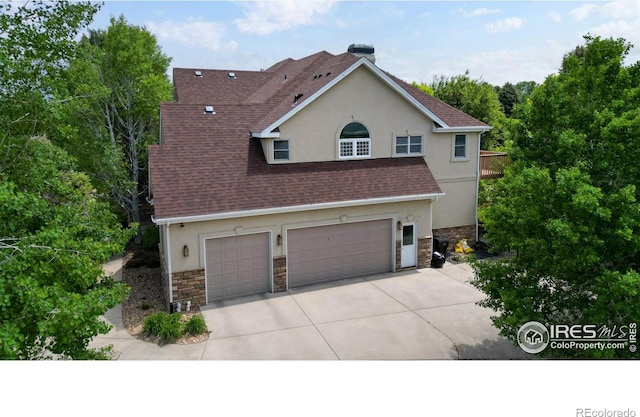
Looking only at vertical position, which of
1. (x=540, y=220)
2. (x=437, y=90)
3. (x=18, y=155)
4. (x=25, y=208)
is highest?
(x=437, y=90)

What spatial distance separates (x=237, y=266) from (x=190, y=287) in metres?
1.47

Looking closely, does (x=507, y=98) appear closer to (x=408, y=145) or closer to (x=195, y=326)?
(x=408, y=145)

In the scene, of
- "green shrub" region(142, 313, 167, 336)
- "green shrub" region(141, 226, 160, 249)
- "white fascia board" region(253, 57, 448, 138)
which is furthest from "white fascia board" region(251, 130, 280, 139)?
"green shrub" region(141, 226, 160, 249)

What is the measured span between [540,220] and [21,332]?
26.5 feet

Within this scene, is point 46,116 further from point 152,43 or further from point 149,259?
point 152,43

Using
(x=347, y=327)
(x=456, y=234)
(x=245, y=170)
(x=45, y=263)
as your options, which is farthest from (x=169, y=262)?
(x=456, y=234)

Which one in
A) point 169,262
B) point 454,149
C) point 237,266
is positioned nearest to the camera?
point 169,262

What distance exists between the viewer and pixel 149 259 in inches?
718

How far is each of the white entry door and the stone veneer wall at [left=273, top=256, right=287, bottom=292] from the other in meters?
4.25

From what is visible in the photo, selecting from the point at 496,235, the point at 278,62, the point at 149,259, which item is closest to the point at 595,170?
the point at 496,235

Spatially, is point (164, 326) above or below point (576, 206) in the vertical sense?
below

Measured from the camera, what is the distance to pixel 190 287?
1315 cm

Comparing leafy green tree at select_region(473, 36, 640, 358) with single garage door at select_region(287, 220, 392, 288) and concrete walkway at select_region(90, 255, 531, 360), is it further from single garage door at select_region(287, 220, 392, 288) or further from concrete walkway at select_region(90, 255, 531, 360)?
single garage door at select_region(287, 220, 392, 288)

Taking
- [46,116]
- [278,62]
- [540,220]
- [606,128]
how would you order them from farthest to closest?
[278,62] → [540,220] → [606,128] → [46,116]
